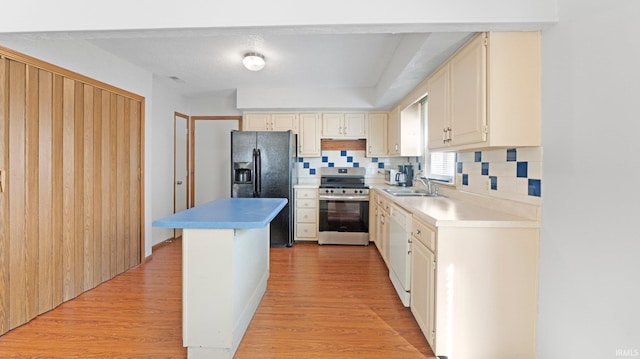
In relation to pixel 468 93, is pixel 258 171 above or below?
below

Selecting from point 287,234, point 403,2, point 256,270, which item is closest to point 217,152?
point 287,234

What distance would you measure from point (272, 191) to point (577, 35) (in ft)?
12.1

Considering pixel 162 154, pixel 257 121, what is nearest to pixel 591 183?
pixel 257 121

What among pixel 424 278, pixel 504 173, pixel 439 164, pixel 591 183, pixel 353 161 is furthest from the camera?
pixel 353 161

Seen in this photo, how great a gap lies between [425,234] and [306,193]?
284 centimetres

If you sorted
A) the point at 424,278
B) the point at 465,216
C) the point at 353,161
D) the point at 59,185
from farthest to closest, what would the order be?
the point at 353,161
the point at 59,185
the point at 424,278
the point at 465,216

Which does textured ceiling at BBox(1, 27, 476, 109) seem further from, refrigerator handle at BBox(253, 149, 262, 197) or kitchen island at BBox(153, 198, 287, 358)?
kitchen island at BBox(153, 198, 287, 358)

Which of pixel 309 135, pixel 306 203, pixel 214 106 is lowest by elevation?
pixel 306 203

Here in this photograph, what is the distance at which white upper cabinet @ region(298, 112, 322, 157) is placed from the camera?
16.0 ft

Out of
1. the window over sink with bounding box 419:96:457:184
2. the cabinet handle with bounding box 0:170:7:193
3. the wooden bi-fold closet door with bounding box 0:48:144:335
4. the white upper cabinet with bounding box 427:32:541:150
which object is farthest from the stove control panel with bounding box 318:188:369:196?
the cabinet handle with bounding box 0:170:7:193

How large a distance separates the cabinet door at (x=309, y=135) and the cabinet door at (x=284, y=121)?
128mm

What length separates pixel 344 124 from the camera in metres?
4.87

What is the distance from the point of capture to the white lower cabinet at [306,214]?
4730 mm

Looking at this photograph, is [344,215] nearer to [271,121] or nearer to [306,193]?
[306,193]
